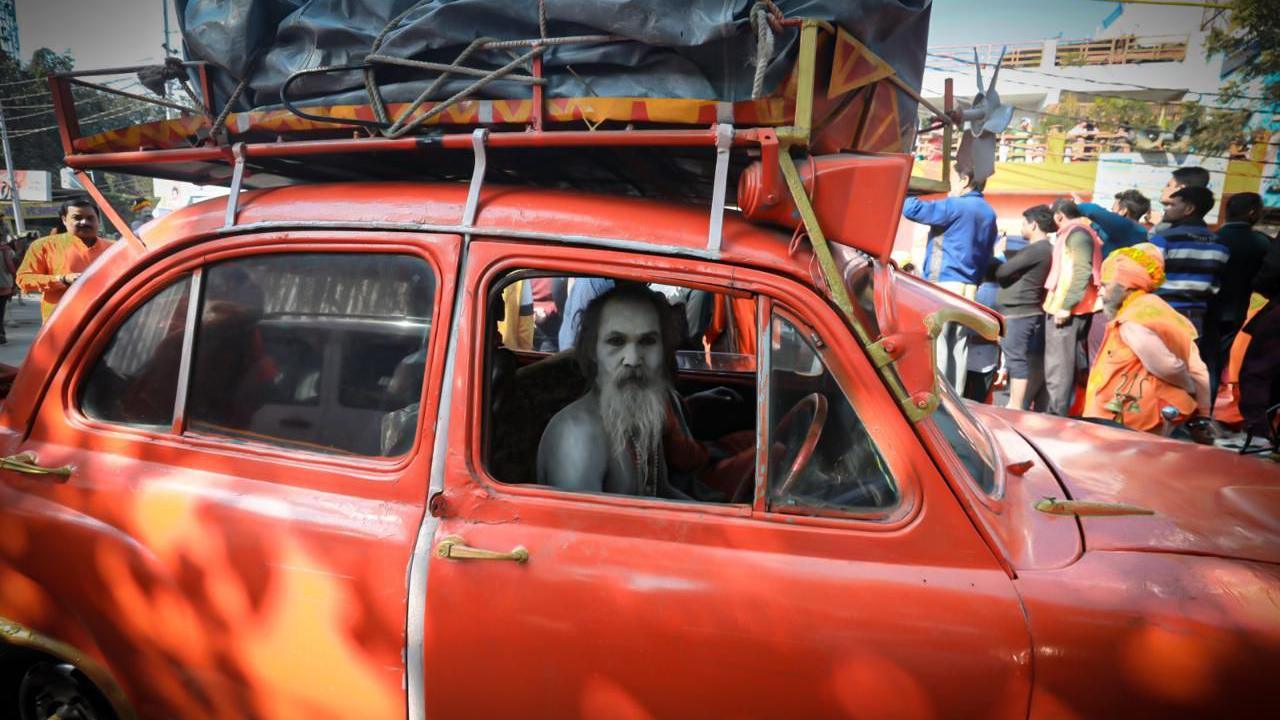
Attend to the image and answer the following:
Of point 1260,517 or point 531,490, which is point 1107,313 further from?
point 531,490

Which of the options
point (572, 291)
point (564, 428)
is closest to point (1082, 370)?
point (572, 291)

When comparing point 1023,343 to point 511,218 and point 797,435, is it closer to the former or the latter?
point 797,435

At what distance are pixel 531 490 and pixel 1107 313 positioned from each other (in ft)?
15.0

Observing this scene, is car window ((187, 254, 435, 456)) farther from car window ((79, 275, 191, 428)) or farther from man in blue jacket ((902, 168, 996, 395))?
man in blue jacket ((902, 168, 996, 395))

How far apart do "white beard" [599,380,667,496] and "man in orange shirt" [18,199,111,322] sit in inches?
238

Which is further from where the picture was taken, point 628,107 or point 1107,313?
point 1107,313

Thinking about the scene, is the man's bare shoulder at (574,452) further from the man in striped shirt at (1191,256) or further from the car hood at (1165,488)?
the man in striped shirt at (1191,256)

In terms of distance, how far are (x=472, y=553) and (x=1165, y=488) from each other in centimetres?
193

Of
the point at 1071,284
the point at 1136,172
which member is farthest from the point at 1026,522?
the point at 1136,172

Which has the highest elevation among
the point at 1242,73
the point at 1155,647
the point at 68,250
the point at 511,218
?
the point at 1242,73

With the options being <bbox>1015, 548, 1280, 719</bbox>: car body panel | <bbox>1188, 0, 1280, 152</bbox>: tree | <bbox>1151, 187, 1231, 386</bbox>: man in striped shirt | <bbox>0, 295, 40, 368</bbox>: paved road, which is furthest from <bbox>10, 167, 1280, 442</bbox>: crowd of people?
<bbox>1188, 0, 1280, 152</bbox>: tree

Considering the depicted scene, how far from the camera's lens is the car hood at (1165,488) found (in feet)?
5.23

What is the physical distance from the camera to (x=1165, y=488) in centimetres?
194

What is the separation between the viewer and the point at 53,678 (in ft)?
6.59
